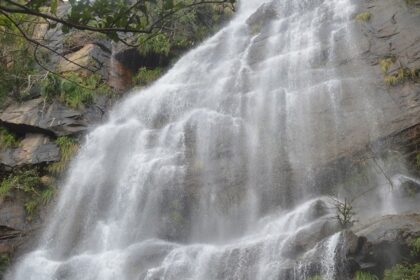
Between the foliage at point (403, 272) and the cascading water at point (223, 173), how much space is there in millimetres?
771

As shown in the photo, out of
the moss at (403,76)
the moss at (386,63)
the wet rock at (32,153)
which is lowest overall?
the moss at (403,76)

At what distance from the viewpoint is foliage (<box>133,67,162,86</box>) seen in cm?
1727

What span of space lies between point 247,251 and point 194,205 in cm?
278

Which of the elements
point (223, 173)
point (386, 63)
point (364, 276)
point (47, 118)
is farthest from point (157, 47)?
point (364, 276)

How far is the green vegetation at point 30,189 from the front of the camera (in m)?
12.7

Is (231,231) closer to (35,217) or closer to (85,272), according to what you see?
(85,272)

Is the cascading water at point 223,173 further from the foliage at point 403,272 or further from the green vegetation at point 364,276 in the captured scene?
the foliage at point 403,272

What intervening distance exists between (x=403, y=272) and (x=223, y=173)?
16.6 feet

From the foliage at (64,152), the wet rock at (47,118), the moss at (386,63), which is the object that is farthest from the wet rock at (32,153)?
the moss at (386,63)

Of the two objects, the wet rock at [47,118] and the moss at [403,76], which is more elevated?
the wet rock at [47,118]

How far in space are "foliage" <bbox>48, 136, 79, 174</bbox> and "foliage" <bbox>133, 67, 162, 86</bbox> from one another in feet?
13.6

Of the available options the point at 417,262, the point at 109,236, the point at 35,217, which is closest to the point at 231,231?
the point at 109,236

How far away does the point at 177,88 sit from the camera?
15070 millimetres

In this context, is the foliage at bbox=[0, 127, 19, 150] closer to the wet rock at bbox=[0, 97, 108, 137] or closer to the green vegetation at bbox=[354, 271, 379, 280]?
the wet rock at bbox=[0, 97, 108, 137]
